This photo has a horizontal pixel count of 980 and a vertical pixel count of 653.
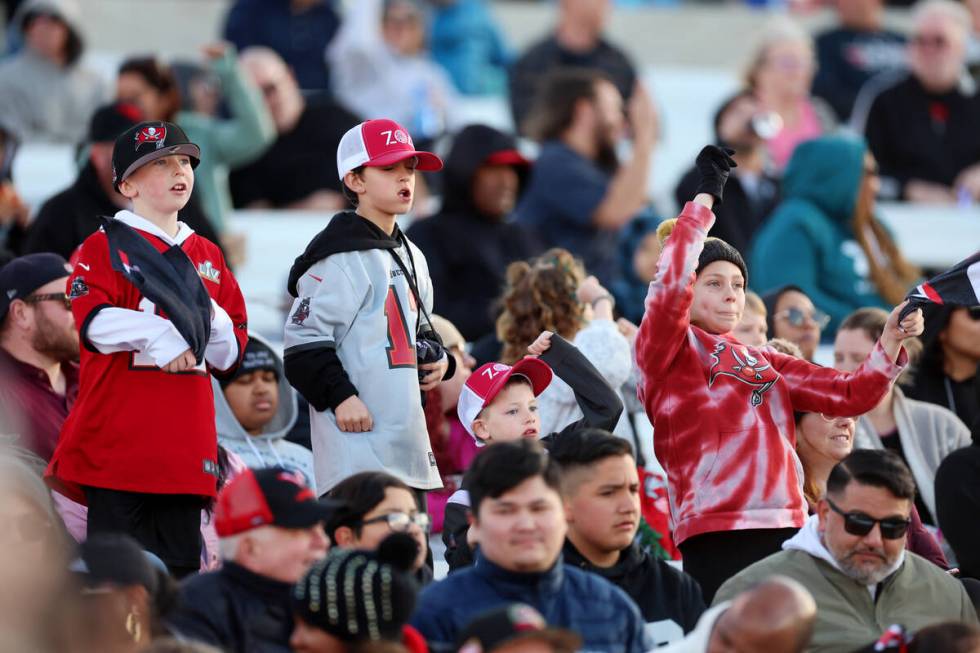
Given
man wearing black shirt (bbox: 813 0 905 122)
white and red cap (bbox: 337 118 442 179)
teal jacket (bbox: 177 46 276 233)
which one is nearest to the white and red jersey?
white and red cap (bbox: 337 118 442 179)

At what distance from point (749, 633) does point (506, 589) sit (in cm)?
75

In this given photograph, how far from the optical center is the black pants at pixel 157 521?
6.83 m

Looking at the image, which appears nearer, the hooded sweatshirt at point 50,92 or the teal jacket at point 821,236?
the teal jacket at point 821,236

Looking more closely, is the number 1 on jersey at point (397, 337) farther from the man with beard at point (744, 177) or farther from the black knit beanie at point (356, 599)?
the man with beard at point (744, 177)

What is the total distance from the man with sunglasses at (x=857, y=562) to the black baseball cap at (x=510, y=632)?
3.80 feet

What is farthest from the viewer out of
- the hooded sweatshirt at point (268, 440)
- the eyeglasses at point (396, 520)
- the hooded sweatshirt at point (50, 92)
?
the hooded sweatshirt at point (50, 92)

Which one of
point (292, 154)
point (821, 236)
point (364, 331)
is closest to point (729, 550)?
point (364, 331)

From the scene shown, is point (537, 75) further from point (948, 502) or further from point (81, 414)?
point (81, 414)

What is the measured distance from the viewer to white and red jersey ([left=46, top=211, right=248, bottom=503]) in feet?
22.0

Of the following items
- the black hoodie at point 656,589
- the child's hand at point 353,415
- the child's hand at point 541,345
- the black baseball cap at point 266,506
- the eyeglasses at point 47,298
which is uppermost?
the eyeglasses at point 47,298

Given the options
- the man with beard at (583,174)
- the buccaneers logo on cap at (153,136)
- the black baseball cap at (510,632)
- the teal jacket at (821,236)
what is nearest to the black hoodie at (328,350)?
the buccaneers logo on cap at (153,136)

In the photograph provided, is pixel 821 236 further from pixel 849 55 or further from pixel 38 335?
pixel 849 55

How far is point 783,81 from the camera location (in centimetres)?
1320

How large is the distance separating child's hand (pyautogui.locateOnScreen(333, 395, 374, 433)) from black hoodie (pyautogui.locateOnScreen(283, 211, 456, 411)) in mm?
23
